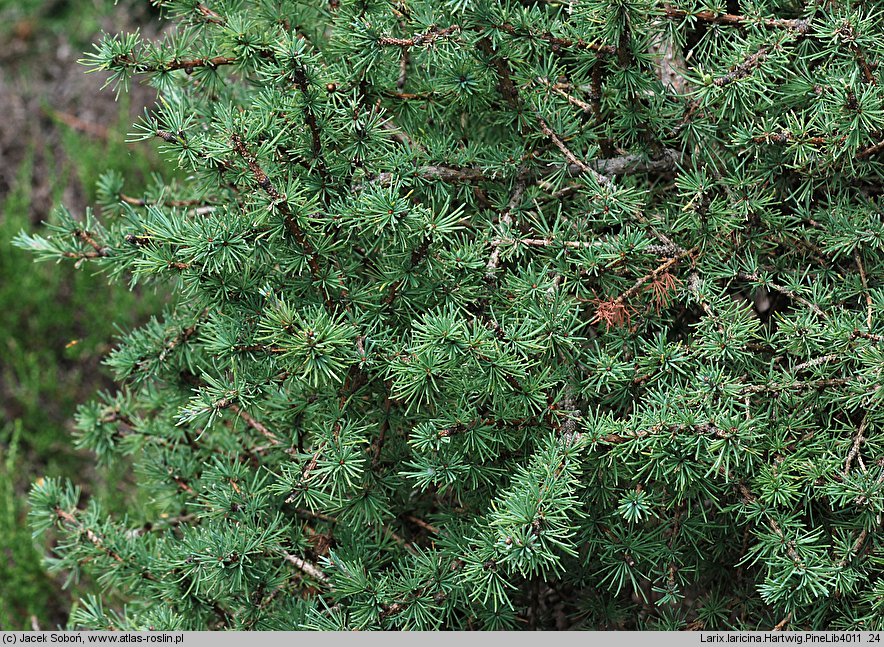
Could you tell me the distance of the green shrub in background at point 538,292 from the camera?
1.17 m

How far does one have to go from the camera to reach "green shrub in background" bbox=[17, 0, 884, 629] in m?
1.17

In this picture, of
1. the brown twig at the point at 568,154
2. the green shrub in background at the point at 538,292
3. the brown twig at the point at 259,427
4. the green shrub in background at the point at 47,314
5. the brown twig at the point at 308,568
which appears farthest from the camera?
the green shrub in background at the point at 47,314

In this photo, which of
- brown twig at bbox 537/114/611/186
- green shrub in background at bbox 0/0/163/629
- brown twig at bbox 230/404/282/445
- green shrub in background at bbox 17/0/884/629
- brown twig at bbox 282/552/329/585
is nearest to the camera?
Result: green shrub in background at bbox 17/0/884/629

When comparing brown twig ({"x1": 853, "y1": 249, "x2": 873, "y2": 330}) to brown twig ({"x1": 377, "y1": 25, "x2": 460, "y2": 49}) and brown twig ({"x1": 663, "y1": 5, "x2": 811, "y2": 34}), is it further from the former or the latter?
brown twig ({"x1": 377, "y1": 25, "x2": 460, "y2": 49})

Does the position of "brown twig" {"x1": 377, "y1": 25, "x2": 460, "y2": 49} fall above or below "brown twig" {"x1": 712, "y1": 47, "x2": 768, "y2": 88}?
below

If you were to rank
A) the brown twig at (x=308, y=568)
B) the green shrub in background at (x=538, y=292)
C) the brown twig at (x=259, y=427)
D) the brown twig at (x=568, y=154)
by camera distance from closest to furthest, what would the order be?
1. the green shrub in background at (x=538, y=292)
2. the brown twig at (x=568, y=154)
3. the brown twig at (x=308, y=568)
4. the brown twig at (x=259, y=427)

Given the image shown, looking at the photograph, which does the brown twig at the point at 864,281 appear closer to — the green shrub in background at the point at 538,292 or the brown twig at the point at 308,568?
Answer: the green shrub in background at the point at 538,292

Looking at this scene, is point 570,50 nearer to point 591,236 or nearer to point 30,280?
point 591,236

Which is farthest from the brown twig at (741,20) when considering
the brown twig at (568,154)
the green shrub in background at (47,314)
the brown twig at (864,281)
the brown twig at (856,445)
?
the green shrub in background at (47,314)

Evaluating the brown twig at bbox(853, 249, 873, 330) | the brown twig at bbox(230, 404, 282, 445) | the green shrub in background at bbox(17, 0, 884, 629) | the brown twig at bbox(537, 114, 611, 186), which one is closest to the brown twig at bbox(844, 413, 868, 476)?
the green shrub in background at bbox(17, 0, 884, 629)

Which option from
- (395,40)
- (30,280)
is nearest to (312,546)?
(395,40)

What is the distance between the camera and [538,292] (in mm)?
1237

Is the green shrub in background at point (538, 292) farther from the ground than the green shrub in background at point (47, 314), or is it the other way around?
the green shrub in background at point (538, 292)

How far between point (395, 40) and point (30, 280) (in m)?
2.33
